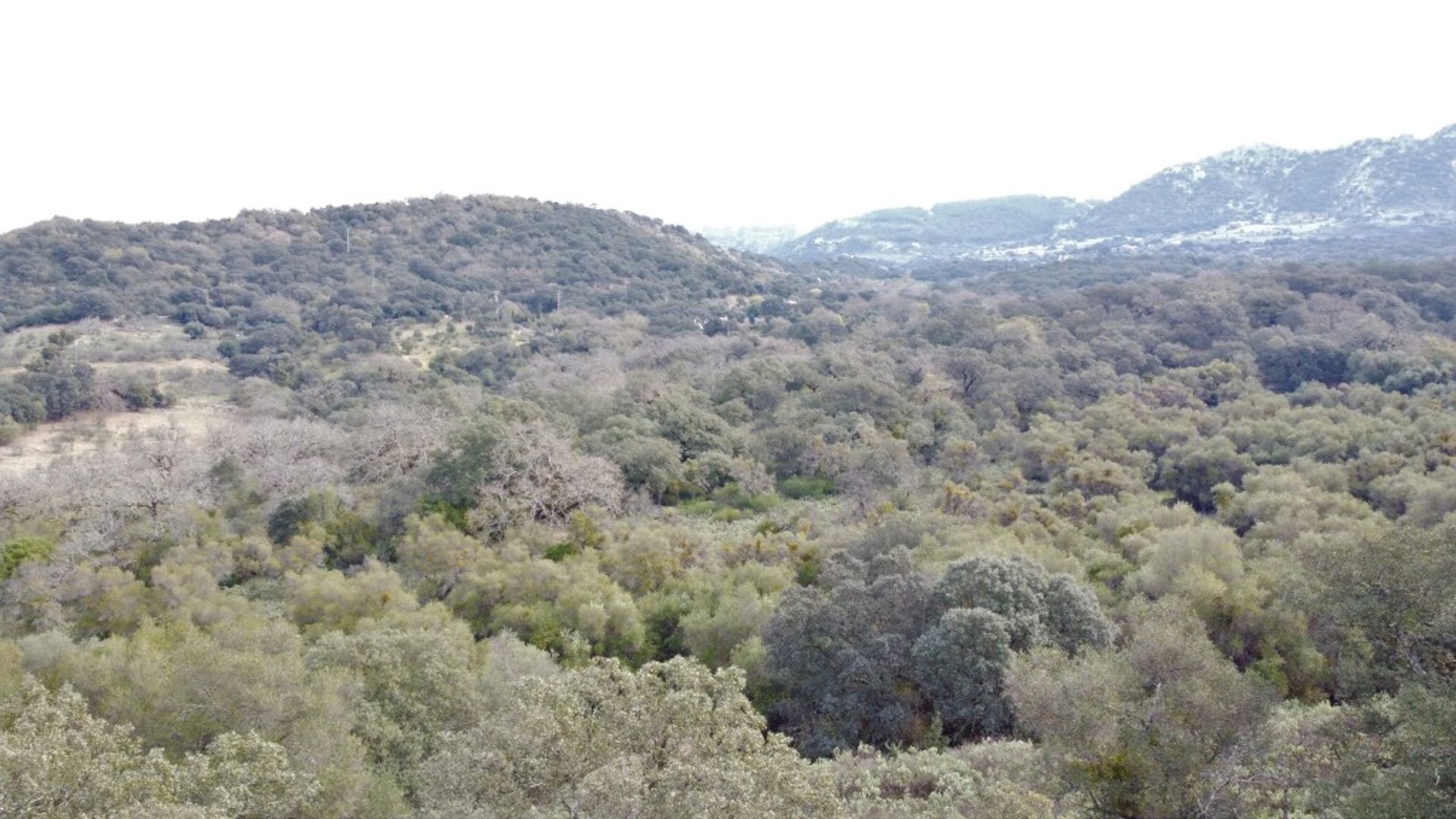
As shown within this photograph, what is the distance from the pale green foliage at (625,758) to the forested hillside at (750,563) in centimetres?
4

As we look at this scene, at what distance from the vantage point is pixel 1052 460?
1236 inches

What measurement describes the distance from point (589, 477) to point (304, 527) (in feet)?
26.2

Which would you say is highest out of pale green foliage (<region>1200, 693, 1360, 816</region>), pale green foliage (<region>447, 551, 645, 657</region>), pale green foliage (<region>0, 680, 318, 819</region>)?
pale green foliage (<region>0, 680, 318, 819</region>)

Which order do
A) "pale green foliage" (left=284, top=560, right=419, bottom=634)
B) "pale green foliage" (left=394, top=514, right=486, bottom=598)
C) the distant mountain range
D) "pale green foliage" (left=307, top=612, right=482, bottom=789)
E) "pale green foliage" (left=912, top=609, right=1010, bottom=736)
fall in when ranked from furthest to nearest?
the distant mountain range < "pale green foliage" (left=394, top=514, right=486, bottom=598) < "pale green foliage" (left=284, top=560, right=419, bottom=634) < "pale green foliage" (left=912, top=609, right=1010, bottom=736) < "pale green foliage" (left=307, top=612, right=482, bottom=789)

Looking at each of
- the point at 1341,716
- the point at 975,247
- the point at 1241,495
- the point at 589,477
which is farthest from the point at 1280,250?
the point at 1341,716

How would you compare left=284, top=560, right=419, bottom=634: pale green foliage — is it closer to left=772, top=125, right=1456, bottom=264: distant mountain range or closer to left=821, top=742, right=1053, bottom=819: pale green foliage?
left=821, top=742, right=1053, bottom=819: pale green foliage

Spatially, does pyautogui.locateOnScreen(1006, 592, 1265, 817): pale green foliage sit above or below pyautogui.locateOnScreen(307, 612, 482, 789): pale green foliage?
above

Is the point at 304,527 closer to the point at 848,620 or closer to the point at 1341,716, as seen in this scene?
the point at 848,620

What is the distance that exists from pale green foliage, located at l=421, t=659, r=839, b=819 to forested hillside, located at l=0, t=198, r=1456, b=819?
40 millimetres

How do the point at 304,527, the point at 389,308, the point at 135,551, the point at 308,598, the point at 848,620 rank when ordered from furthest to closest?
the point at 389,308
the point at 304,527
the point at 135,551
the point at 308,598
the point at 848,620

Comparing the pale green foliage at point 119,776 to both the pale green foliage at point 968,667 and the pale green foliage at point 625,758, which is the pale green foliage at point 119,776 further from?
the pale green foliage at point 968,667

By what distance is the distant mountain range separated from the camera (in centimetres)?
11162

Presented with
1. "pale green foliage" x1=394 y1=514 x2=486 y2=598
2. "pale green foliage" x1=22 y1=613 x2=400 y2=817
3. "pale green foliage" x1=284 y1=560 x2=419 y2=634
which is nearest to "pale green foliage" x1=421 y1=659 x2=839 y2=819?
"pale green foliage" x1=22 y1=613 x2=400 y2=817

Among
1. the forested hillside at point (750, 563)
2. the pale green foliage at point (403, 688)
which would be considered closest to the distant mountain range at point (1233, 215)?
the forested hillside at point (750, 563)
